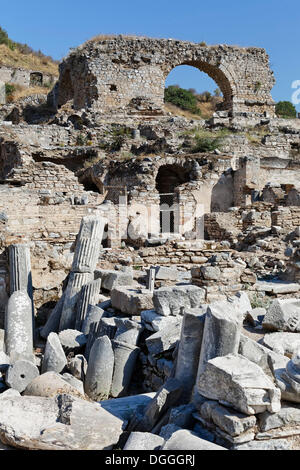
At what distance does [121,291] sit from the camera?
6.30 m

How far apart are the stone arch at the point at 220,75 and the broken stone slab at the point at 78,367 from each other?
66.2 feet

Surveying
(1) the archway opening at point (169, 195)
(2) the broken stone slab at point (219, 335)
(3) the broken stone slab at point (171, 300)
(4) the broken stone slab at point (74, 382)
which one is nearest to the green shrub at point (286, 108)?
(1) the archway opening at point (169, 195)

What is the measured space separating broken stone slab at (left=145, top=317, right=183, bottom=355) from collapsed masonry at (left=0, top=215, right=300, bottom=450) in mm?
12

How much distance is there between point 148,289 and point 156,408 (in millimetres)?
3003

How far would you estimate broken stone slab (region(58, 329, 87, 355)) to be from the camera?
19.1 ft

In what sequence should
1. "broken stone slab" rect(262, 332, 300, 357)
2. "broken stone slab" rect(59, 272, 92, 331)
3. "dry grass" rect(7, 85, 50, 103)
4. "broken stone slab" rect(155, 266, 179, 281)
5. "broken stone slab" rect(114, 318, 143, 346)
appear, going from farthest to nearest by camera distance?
"dry grass" rect(7, 85, 50, 103), "broken stone slab" rect(155, 266, 179, 281), "broken stone slab" rect(59, 272, 92, 331), "broken stone slab" rect(114, 318, 143, 346), "broken stone slab" rect(262, 332, 300, 357)

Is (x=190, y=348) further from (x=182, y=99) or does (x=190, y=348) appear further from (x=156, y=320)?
(x=182, y=99)

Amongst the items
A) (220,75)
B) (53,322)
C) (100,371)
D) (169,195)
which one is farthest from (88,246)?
(220,75)

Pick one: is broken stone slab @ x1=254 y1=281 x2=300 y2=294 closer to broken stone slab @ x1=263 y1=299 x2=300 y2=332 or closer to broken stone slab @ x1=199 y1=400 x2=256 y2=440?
broken stone slab @ x1=263 y1=299 x2=300 y2=332

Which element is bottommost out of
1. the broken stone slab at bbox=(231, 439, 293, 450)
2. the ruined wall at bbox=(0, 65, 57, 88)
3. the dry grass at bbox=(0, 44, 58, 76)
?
the broken stone slab at bbox=(231, 439, 293, 450)

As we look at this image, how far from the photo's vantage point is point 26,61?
41500 mm

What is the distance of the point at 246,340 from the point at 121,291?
8.37 feet

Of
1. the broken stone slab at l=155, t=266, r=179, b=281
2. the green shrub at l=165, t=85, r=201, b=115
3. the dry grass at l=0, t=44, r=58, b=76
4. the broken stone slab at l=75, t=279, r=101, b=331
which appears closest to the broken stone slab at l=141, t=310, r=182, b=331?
the broken stone slab at l=75, t=279, r=101, b=331
